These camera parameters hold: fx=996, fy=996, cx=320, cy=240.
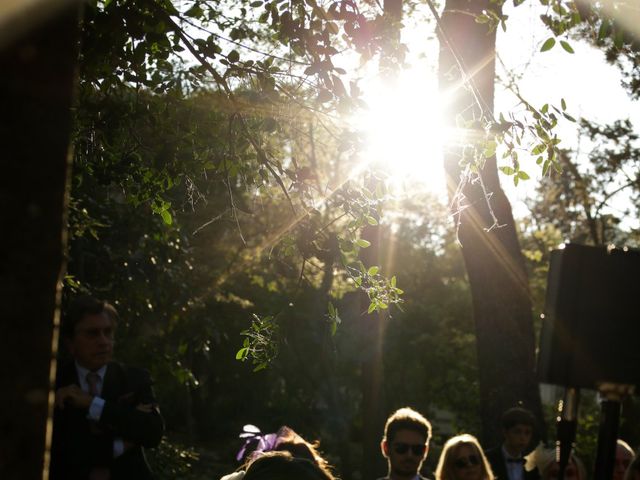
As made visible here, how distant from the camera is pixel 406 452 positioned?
22.8ft

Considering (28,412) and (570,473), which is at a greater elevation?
(28,412)

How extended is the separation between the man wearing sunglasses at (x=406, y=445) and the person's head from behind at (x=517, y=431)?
4.94 ft

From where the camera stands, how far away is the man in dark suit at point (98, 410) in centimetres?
504

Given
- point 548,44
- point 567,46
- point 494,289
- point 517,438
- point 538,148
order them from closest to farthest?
point 567,46 → point 548,44 → point 538,148 → point 517,438 → point 494,289

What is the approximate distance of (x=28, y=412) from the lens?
1.99 metres

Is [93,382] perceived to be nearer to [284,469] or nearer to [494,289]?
[284,469]

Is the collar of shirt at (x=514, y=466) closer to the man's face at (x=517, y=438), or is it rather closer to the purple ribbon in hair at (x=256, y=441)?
the man's face at (x=517, y=438)

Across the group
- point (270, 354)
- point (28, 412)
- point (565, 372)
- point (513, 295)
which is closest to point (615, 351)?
point (565, 372)

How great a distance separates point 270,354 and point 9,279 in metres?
4.00

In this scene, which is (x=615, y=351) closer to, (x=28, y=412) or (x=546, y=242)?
(x=28, y=412)

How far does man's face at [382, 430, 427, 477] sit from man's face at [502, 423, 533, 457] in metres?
1.60

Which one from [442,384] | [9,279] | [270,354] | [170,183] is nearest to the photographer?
[9,279]

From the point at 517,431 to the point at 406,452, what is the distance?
5.80 feet

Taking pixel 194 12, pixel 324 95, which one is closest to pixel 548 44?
pixel 324 95
